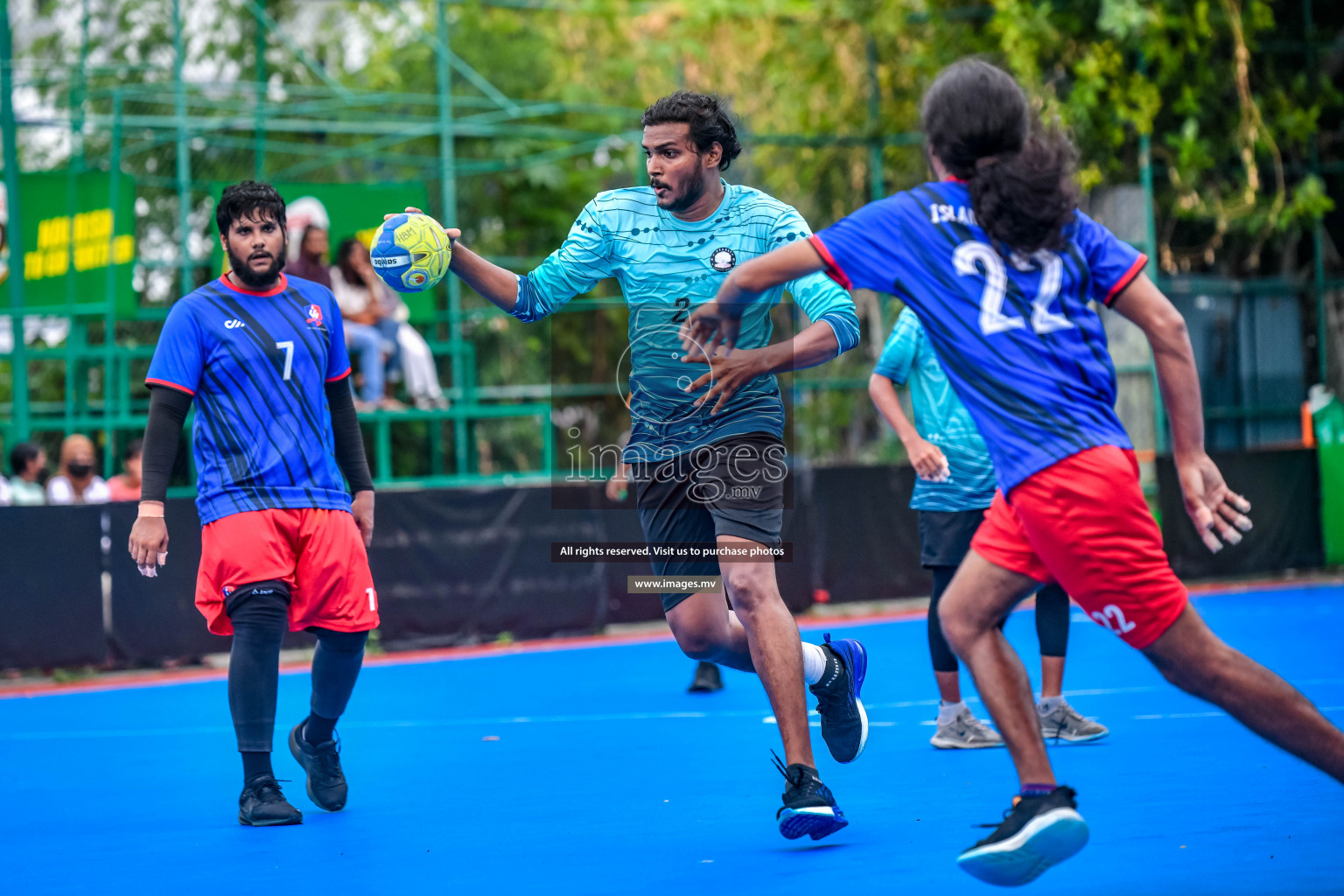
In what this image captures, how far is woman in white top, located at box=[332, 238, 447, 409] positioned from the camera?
12625mm

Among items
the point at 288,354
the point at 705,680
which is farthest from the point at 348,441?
the point at 705,680

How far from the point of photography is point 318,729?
4875 millimetres

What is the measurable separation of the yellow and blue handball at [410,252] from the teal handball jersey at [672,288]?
310mm

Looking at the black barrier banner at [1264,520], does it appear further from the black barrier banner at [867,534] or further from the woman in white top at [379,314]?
the woman in white top at [379,314]

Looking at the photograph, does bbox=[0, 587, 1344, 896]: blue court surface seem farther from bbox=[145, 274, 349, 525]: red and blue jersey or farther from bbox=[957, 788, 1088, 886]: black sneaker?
bbox=[145, 274, 349, 525]: red and blue jersey

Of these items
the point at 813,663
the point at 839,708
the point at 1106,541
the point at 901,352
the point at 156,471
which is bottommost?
A: the point at 839,708

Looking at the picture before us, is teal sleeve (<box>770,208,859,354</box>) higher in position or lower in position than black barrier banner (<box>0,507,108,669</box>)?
higher

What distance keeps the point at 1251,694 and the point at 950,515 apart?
2.47 metres

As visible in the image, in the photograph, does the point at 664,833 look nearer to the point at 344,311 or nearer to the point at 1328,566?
the point at 344,311

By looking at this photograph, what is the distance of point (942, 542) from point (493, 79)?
17.9 meters

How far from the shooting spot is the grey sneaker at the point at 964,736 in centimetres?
562

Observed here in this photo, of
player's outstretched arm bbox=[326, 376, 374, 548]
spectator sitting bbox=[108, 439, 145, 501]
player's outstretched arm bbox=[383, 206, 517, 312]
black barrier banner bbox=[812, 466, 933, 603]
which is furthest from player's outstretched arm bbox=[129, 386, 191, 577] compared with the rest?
black barrier banner bbox=[812, 466, 933, 603]

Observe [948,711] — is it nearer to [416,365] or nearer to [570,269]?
[570,269]

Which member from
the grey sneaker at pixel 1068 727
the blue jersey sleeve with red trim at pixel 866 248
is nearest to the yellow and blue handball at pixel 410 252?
the blue jersey sleeve with red trim at pixel 866 248
